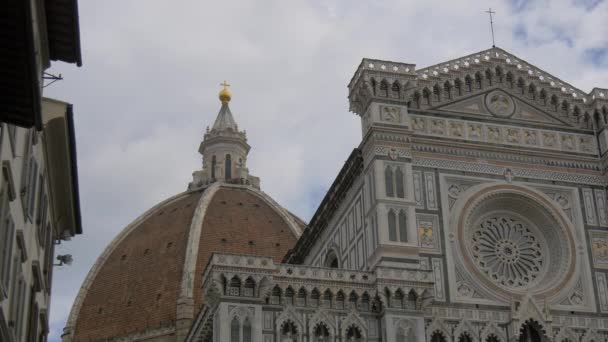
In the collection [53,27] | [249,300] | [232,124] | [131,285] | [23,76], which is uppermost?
[232,124]

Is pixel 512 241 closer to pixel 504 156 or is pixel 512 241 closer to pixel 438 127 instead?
pixel 504 156

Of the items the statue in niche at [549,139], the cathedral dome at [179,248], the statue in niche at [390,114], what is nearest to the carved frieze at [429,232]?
the statue in niche at [390,114]

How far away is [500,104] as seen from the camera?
34.6 m

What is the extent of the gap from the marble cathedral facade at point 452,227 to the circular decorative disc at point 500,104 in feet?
0.16

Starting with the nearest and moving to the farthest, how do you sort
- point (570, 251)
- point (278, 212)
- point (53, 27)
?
point (53, 27), point (570, 251), point (278, 212)

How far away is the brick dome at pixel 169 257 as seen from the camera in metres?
68.1

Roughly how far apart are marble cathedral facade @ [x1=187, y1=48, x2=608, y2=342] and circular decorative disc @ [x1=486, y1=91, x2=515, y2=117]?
48mm

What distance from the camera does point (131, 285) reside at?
2810 inches

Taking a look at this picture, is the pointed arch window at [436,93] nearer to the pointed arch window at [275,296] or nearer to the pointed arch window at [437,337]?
the pointed arch window at [437,337]

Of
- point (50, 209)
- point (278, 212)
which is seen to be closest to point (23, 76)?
point (50, 209)

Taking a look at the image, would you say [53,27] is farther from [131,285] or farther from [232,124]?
[232,124]

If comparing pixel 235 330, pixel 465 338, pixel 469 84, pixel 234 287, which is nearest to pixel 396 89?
pixel 469 84

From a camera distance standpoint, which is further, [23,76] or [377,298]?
[377,298]

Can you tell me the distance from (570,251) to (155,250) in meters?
45.1
